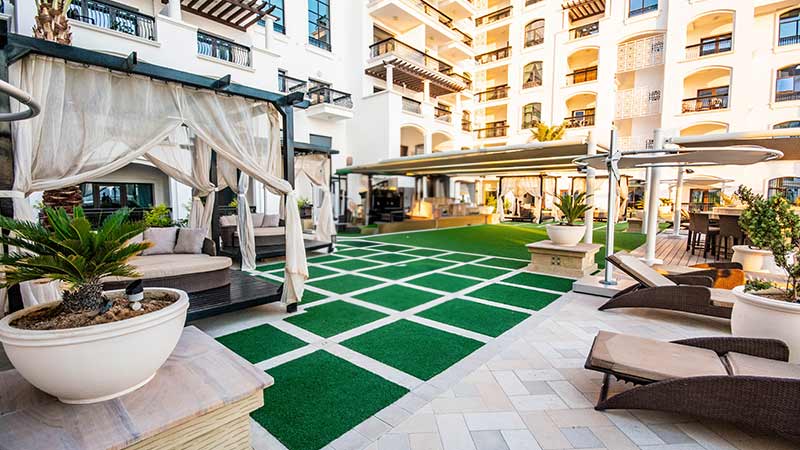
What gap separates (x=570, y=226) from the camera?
6.60 meters

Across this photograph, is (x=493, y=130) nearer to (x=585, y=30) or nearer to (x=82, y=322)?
(x=585, y=30)

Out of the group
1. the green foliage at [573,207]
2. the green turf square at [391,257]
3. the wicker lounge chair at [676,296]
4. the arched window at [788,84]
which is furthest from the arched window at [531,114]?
the wicker lounge chair at [676,296]

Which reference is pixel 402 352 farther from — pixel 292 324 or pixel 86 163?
pixel 86 163

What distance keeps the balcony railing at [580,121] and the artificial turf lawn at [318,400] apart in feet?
72.4

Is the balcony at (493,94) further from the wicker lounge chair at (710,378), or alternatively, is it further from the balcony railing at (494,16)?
the wicker lounge chair at (710,378)

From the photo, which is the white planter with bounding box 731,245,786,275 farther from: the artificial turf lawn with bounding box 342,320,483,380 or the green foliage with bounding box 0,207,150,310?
the green foliage with bounding box 0,207,150,310

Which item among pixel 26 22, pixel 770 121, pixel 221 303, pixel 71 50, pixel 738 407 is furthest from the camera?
pixel 770 121

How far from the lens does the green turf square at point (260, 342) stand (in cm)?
327

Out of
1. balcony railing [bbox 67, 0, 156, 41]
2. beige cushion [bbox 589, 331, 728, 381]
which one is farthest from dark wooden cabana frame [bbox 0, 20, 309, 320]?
balcony railing [bbox 67, 0, 156, 41]

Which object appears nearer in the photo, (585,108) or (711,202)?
(711,202)

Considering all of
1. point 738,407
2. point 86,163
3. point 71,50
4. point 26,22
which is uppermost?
point 26,22

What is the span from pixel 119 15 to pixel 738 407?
14.4 meters

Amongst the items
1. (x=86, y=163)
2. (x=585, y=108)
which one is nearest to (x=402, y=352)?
(x=86, y=163)

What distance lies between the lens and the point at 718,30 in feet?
58.7
